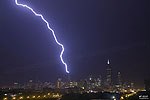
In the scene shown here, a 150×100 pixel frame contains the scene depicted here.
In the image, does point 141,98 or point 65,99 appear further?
point 65,99

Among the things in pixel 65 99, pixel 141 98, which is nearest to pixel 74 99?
pixel 65 99

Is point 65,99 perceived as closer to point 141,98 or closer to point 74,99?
point 74,99

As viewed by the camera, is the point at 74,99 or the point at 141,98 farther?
the point at 74,99
